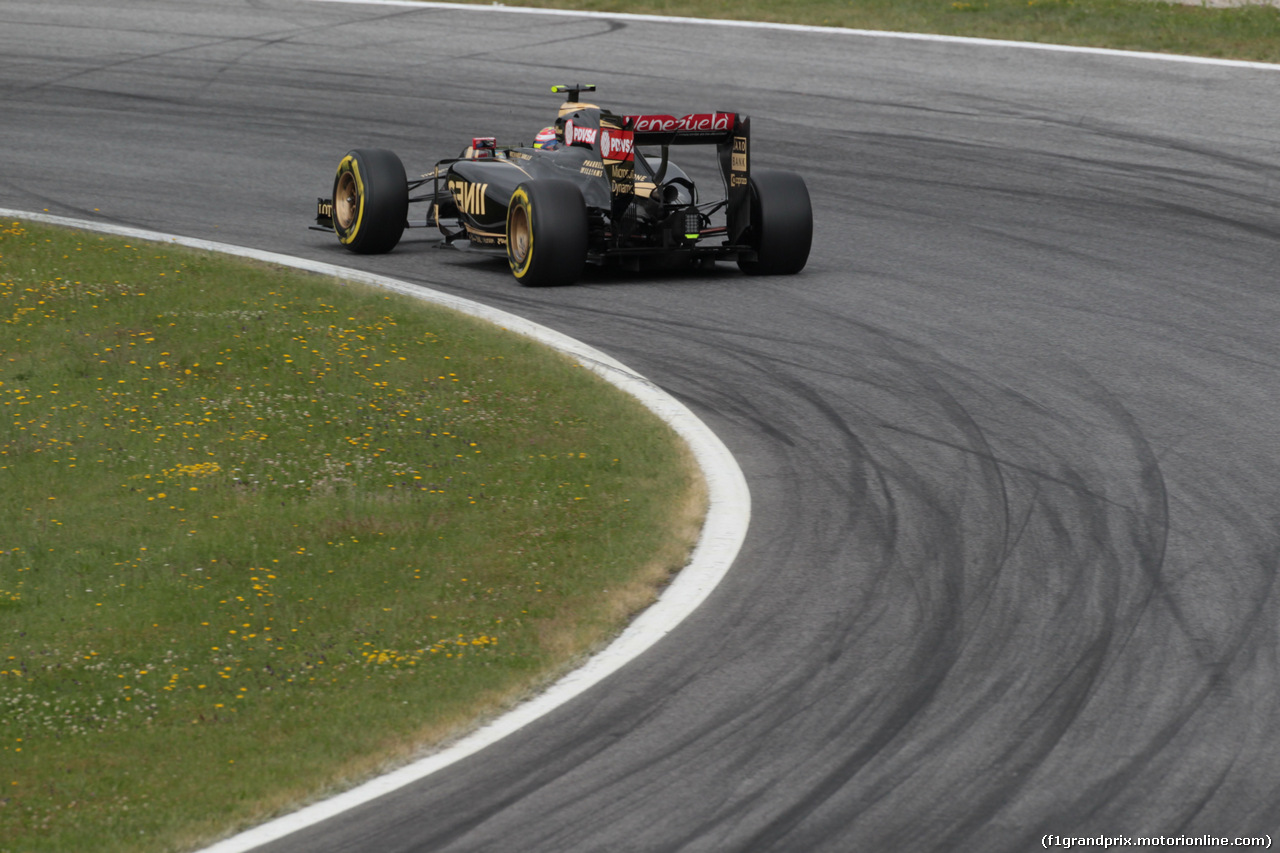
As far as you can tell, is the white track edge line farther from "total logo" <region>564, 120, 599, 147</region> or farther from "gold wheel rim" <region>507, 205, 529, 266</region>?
"gold wheel rim" <region>507, 205, 529, 266</region>

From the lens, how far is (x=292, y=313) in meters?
13.3

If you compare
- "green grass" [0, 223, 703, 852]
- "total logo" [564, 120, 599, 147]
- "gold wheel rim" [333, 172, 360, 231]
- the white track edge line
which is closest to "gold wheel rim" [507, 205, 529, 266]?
"total logo" [564, 120, 599, 147]

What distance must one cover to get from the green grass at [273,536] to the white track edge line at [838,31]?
13.5 m

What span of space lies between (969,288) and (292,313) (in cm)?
624

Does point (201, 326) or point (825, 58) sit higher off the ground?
point (825, 58)

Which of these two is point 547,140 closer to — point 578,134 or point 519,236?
point 578,134

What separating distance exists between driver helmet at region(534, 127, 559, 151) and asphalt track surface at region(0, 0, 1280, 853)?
144 centimetres

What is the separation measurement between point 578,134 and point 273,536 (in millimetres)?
7472

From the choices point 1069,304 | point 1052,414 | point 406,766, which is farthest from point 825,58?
point 406,766

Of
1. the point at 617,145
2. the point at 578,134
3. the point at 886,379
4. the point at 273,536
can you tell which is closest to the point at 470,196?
the point at 578,134

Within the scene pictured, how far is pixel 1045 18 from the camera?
1000 inches

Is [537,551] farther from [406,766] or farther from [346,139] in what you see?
[346,139]

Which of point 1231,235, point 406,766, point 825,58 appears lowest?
point 406,766

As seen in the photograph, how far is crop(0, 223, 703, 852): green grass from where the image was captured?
22.5 feet
